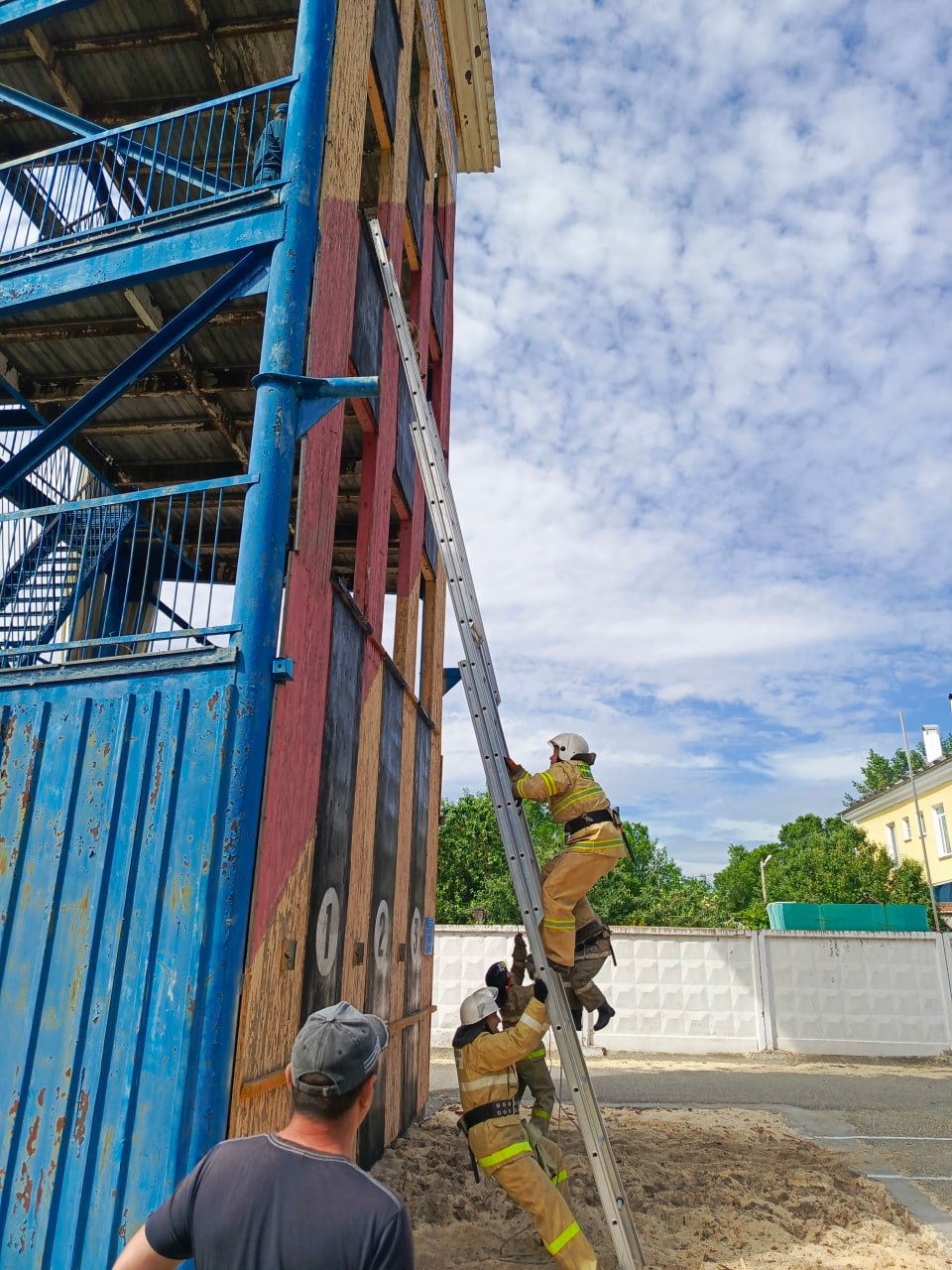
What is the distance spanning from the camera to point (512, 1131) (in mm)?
5328

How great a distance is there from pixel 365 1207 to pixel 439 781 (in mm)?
9177

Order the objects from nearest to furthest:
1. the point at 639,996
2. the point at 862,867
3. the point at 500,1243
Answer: the point at 500,1243 → the point at 639,996 → the point at 862,867

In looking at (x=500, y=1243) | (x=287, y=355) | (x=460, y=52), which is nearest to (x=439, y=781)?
(x=500, y=1243)

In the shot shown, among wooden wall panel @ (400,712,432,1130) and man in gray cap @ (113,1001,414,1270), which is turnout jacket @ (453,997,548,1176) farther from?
man in gray cap @ (113,1001,414,1270)

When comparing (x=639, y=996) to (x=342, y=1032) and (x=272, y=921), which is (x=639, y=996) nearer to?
(x=272, y=921)

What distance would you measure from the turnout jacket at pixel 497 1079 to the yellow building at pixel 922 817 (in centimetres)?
2783

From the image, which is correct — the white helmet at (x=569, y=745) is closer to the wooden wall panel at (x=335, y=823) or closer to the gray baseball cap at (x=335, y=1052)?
the wooden wall panel at (x=335, y=823)

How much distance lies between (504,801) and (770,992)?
14.0 meters

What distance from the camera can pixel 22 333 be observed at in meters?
8.36

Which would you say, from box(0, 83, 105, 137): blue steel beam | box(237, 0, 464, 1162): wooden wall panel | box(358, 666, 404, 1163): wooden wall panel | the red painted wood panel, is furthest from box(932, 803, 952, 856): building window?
box(0, 83, 105, 137): blue steel beam

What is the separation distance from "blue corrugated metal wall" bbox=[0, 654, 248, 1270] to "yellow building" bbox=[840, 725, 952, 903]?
29787 millimetres

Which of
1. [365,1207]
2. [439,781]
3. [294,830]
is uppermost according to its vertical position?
[439,781]

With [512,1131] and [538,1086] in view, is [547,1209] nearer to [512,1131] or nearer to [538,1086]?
[512,1131]

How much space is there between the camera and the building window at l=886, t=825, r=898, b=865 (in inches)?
1580
